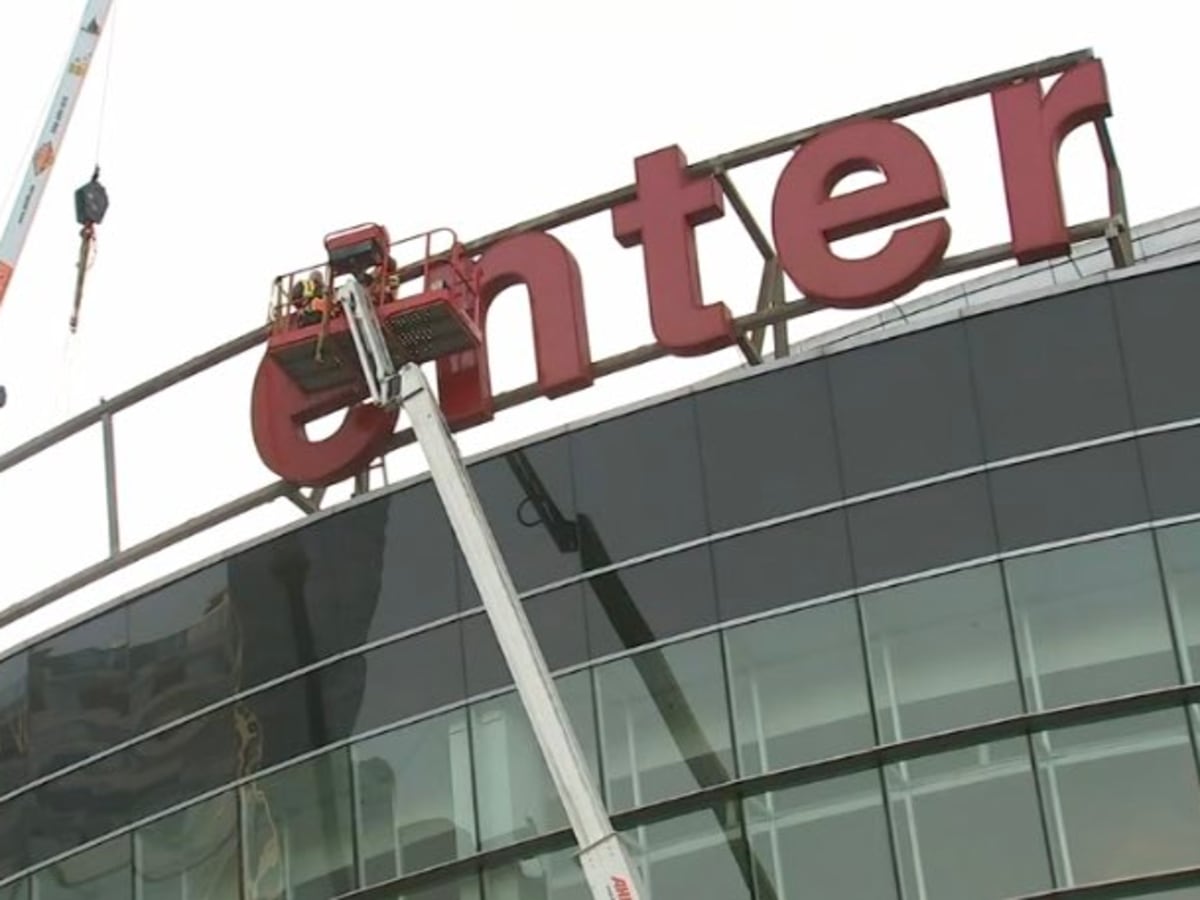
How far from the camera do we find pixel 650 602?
37.0 metres

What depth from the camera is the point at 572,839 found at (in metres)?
36.0

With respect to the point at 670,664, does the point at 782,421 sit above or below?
above

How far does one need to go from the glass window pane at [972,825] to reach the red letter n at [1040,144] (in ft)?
27.5

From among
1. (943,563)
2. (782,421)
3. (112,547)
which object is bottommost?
(943,563)

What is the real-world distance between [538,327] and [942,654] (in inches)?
371

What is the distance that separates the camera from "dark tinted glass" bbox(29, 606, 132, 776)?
4144 centimetres

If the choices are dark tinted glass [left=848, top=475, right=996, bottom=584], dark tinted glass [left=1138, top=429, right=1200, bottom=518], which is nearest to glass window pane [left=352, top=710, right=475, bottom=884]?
dark tinted glass [left=848, top=475, right=996, bottom=584]

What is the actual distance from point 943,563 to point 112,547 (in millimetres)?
15857

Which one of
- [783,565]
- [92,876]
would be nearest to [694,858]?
[783,565]

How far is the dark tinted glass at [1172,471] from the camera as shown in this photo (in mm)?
34625

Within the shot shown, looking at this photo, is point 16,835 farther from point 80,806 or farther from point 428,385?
point 428,385

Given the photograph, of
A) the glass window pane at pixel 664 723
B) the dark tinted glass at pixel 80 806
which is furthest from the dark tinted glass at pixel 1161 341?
the dark tinted glass at pixel 80 806

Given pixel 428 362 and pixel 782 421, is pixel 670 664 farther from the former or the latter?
pixel 428 362

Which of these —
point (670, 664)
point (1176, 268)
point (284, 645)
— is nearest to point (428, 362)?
point (284, 645)
